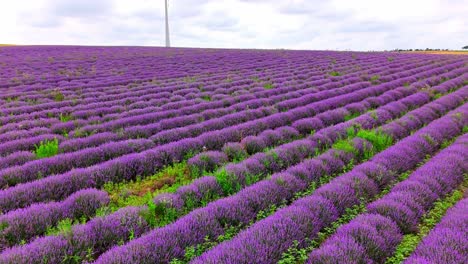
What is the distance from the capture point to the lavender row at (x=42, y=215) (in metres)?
3.85

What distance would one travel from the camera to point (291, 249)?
3609 mm

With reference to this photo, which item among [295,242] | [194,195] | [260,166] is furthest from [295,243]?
[260,166]

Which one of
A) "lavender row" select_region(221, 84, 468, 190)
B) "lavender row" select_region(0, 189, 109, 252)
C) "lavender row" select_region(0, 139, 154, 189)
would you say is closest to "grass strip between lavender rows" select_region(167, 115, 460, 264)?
"lavender row" select_region(221, 84, 468, 190)

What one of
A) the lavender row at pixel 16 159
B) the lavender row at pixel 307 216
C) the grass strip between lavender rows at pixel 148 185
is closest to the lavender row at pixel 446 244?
the lavender row at pixel 307 216

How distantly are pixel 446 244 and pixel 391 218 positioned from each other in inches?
30.6

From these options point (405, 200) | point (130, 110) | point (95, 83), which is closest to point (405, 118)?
point (405, 200)

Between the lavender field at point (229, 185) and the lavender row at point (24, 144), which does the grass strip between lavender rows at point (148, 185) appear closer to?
the lavender field at point (229, 185)

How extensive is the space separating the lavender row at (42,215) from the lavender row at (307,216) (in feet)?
4.26

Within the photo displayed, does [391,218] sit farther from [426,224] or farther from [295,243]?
[295,243]

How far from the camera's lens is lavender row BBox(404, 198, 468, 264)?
3268mm

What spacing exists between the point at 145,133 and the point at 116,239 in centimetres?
456

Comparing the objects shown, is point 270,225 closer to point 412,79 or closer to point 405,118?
point 405,118

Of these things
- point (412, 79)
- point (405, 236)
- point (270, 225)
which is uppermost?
point (412, 79)

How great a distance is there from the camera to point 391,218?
4234mm
